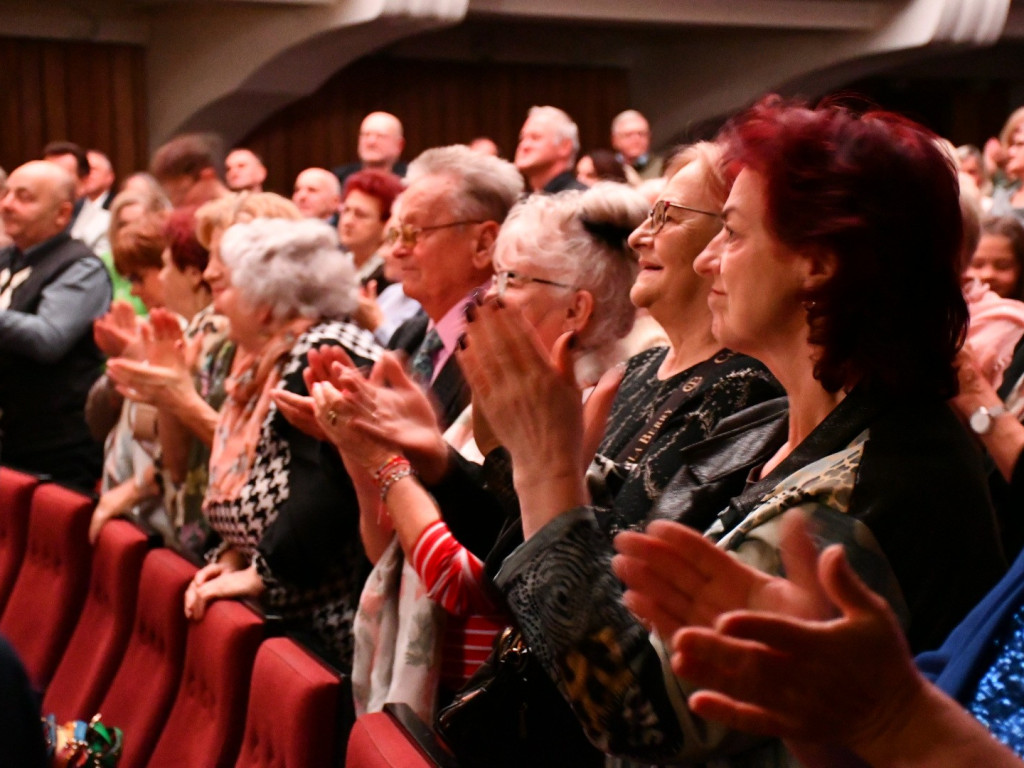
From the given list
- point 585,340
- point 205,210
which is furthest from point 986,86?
point 585,340

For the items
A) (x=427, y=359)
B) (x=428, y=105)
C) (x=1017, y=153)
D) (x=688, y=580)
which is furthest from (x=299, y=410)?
(x=428, y=105)

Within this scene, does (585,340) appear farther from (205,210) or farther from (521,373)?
(205,210)

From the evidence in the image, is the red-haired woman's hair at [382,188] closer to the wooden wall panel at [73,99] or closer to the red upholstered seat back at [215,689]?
the red upholstered seat back at [215,689]

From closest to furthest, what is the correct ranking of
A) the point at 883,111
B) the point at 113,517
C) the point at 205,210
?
the point at 883,111
the point at 113,517
the point at 205,210

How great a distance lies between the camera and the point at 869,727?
87cm

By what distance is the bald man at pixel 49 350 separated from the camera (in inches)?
181

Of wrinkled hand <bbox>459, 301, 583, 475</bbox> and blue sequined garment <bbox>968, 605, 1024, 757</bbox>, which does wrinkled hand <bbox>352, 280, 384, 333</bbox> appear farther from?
blue sequined garment <bbox>968, 605, 1024, 757</bbox>

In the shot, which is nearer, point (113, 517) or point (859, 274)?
point (859, 274)

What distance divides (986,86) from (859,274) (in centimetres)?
1129

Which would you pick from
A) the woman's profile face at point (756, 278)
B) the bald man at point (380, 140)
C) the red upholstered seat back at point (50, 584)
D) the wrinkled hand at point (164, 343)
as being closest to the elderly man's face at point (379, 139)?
the bald man at point (380, 140)

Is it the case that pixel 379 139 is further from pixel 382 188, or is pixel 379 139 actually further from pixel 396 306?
pixel 396 306

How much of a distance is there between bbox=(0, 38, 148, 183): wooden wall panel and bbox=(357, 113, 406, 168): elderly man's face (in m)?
3.15

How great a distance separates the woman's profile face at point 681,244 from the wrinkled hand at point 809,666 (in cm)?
107

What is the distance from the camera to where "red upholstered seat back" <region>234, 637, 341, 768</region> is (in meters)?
1.86
